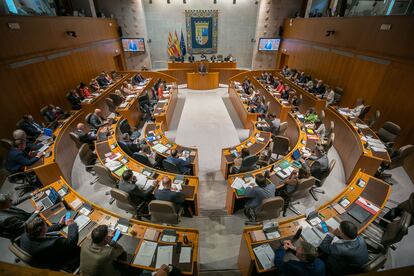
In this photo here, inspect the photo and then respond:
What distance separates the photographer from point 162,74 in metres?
14.4

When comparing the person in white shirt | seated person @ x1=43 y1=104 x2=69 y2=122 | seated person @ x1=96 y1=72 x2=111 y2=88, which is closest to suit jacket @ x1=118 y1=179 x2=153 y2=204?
seated person @ x1=43 y1=104 x2=69 y2=122

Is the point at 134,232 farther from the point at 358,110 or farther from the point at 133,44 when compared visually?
the point at 133,44

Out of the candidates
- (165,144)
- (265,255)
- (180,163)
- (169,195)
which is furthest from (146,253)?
(165,144)

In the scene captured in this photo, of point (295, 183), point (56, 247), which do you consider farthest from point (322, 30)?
point (56, 247)

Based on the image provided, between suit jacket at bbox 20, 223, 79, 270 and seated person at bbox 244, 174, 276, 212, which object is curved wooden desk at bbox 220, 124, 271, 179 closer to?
seated person at bbox 244, 174, 276, 212

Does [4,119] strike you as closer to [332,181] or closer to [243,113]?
[243,113]

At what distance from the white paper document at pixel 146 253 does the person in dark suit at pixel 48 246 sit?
105cm

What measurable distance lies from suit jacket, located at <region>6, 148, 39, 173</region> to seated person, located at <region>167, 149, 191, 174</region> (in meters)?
3.69

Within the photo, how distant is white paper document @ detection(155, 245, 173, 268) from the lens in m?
3.14

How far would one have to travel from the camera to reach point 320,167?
5.15 metres

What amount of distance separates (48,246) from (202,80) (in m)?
12.9

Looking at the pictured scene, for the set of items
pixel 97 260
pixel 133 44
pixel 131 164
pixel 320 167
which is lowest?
pixel 131 164

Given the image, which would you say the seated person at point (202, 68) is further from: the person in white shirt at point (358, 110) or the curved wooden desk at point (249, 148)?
the person in white shirt at point (358, 110)

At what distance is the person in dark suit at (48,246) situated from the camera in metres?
2.85
